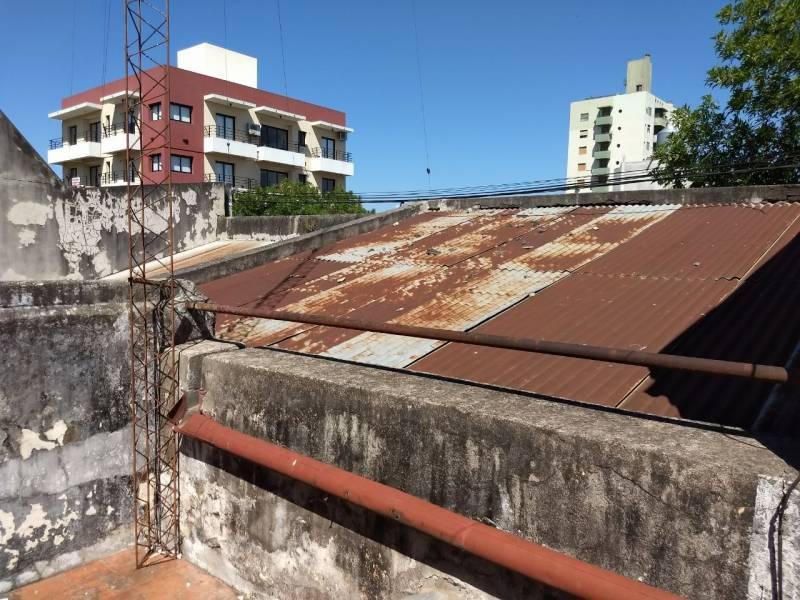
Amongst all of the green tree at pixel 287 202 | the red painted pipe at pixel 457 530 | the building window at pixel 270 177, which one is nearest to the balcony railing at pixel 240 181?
the building window at pixel 270 177

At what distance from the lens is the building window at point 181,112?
29.9 m

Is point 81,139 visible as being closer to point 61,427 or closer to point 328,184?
point 328,184

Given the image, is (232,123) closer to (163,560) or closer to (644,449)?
(163,560)

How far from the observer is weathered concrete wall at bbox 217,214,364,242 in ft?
36.9

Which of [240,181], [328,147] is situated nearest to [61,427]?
[240,181]

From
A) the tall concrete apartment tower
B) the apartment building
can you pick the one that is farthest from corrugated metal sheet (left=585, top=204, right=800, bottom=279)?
the tall concrete apartment tower

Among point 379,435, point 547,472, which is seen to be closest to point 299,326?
point 379,435

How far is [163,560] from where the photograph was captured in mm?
4559

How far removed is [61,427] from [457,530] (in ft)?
10.6

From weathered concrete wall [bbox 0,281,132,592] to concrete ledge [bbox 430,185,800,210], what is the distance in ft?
21.0

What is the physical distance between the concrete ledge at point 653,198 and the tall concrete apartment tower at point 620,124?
4316cm

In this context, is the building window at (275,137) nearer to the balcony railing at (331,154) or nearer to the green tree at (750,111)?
the balcony railing at (331,154)

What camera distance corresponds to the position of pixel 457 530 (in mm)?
2500

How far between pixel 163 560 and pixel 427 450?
2.87m
